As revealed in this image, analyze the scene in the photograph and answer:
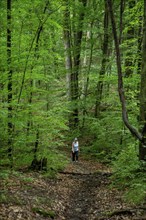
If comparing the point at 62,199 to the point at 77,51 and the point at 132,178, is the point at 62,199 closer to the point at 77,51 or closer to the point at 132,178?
the point at 132,178

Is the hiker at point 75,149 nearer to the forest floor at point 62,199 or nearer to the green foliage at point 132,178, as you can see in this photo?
the forest floor at point 62,199

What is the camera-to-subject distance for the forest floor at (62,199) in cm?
691

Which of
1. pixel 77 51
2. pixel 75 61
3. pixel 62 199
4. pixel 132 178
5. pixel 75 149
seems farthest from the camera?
pixel 75 61

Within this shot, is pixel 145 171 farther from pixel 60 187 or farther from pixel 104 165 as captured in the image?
pixel 104 165

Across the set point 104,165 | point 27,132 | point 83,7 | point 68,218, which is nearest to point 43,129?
point 27,132

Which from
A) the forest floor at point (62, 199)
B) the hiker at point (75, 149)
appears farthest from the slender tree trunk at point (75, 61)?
the forest floor at point (62, 199)

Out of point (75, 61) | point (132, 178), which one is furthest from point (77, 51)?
point (132, 178)

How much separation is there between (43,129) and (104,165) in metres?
6.89

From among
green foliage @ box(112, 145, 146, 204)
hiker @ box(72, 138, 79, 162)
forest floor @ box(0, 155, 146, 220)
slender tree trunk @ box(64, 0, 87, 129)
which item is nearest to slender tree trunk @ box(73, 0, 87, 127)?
slender tree trunk @ box(64, 0, 87, 129)

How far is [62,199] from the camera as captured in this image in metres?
9.06

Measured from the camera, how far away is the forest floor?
691cm

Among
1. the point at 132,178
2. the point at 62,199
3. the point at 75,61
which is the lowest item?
the point at 62,199

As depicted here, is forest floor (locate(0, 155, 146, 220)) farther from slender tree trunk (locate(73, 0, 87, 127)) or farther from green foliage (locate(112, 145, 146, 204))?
slender tree trunk (locate(73, 0, 87, 127))

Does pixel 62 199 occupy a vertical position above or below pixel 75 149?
below
